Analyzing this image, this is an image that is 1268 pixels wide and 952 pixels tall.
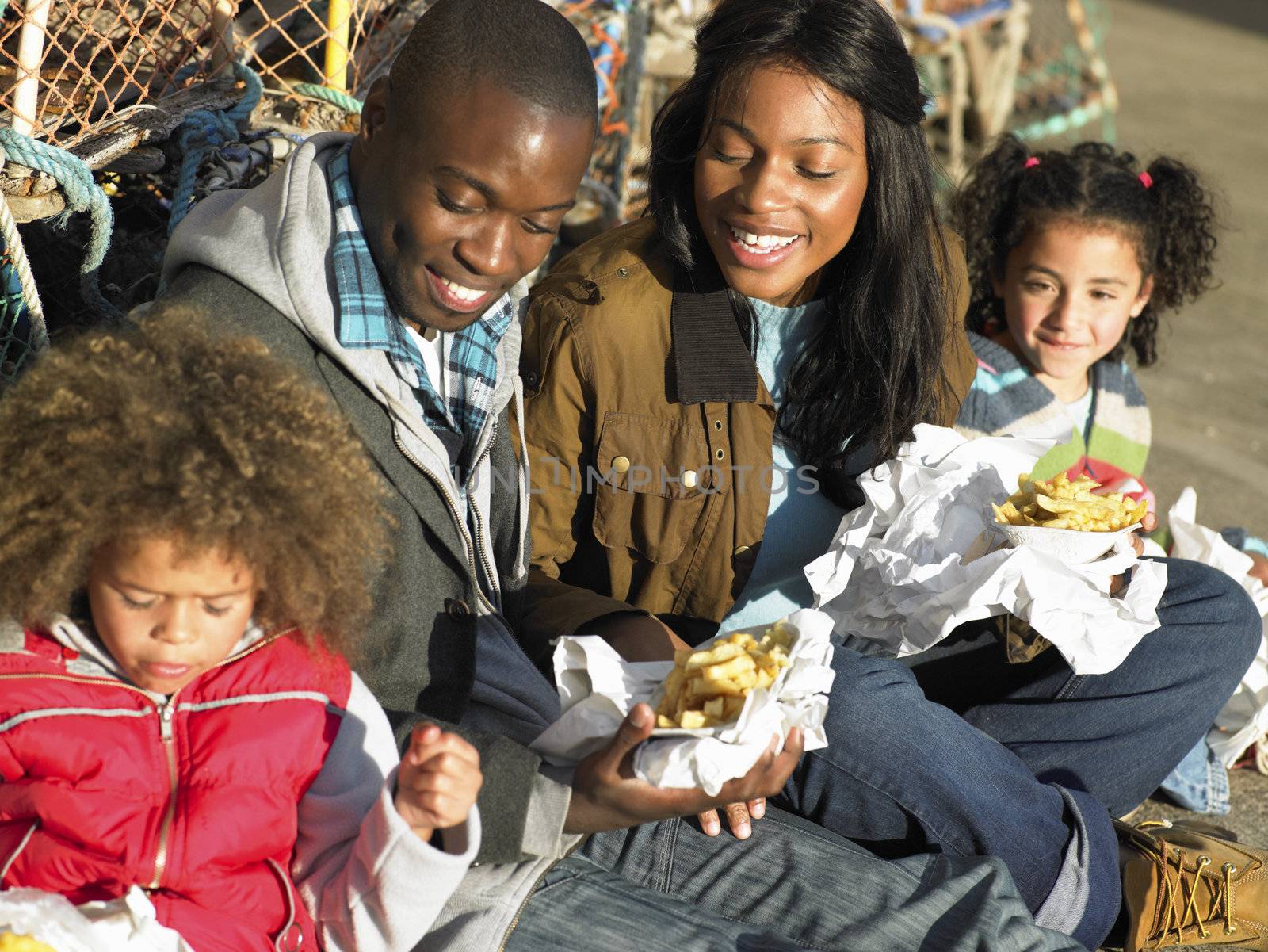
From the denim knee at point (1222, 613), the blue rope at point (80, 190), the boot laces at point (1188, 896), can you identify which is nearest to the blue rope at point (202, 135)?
the blue rope at point (80, 190)

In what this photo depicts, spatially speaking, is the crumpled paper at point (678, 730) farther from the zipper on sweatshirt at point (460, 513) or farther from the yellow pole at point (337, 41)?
the yellow pole at point (337, 41)

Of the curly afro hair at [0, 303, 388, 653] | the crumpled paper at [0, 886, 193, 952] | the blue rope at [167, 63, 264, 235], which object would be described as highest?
the blue rope at [167, 63, 264, 235]

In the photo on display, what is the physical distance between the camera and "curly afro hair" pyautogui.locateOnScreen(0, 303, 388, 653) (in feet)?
5.42

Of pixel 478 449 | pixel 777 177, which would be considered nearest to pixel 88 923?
pixel 478 449

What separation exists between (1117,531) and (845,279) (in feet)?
2.37

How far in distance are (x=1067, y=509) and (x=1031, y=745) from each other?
0.48 meters

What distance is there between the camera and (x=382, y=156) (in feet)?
6.64

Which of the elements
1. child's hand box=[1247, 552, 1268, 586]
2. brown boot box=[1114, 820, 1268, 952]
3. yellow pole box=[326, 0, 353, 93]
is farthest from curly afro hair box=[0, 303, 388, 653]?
child's hand box=[1247, 552, 1268, 586]

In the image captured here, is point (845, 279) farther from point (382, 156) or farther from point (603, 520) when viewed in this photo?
point (382, 156)

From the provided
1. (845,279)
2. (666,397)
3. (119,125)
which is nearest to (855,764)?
(666,397)

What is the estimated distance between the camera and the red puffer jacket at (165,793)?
1.68 metres

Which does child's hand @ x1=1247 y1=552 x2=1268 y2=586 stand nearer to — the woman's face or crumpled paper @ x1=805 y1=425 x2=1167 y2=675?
crumpled paper @ x1=805 y1=425 x2=1167 y2=675

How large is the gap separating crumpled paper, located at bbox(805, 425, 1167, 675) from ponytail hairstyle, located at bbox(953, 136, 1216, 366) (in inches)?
36.1

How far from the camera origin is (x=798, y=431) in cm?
270
